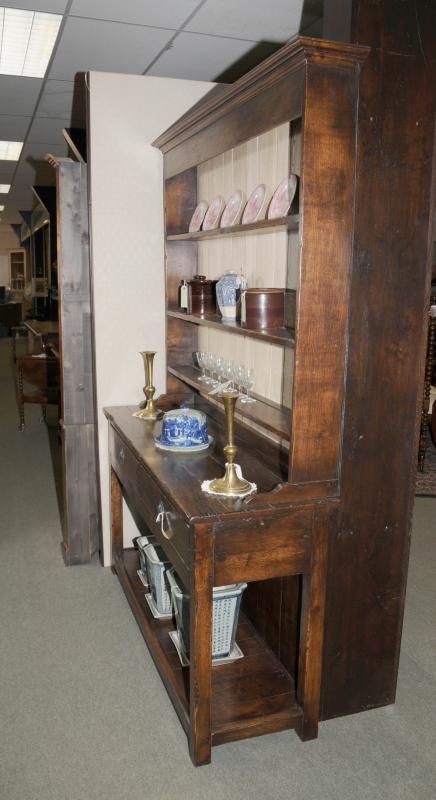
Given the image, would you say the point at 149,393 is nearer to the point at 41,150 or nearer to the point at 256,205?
the point at 256,205

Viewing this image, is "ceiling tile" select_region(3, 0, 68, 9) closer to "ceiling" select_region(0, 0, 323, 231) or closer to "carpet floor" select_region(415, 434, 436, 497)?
"ceiling" select_region(0, 0, 323, 231)

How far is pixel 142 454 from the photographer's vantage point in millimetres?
2666

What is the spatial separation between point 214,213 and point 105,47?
1.36 metres

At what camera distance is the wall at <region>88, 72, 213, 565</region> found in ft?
10.8

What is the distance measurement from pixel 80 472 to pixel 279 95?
7.29 feet

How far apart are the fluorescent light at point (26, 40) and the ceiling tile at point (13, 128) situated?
1197 millimetres

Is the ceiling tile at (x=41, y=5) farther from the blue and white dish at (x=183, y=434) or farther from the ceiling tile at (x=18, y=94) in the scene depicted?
the blue and white dish at (x=183, y=434)

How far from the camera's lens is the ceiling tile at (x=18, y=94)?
4391 mm

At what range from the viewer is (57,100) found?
4.82 metres

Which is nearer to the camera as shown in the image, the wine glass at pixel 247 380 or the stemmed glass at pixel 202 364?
the wine glass at pixel 247 380

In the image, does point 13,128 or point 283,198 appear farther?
point 13,128

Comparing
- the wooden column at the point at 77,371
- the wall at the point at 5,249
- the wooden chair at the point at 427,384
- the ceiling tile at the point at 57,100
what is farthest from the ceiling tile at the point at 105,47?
the wall at the point at 5,249

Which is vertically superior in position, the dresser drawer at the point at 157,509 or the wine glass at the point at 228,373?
the wine glass at the point at 228,373

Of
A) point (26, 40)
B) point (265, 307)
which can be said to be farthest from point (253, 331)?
point (26, 40)
